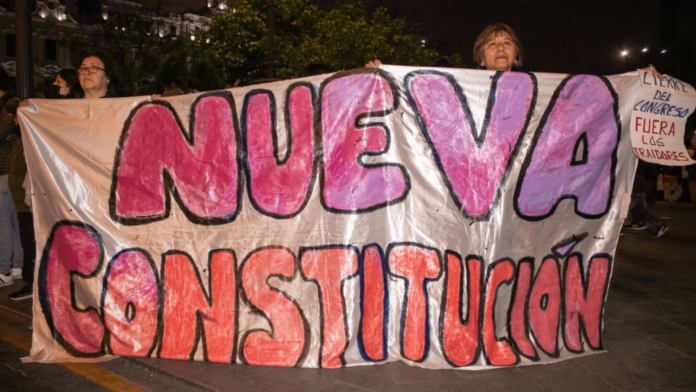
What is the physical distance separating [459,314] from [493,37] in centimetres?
199

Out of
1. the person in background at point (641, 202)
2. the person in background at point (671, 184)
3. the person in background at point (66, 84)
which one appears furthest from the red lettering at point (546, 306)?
the person in background at point (671, 184)

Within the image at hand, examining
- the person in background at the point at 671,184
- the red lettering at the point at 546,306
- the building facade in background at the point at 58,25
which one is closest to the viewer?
the red lettering at the point at 546,306

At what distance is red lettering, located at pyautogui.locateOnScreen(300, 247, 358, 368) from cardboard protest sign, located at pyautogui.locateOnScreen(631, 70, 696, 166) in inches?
77.5

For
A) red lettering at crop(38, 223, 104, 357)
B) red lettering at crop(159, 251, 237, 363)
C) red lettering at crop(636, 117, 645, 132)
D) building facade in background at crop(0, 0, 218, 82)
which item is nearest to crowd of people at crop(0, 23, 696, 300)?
red lettering at crop(636, 117, 645, 132)

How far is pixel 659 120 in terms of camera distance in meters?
3.46

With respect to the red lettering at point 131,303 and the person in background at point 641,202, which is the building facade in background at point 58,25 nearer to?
the person in background at point 641,202

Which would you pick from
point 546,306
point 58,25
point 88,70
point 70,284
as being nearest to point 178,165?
point 70,284

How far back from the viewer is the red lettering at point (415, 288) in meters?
3.12

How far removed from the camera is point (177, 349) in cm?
331

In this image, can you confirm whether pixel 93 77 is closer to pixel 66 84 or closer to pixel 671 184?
pixel 66 84

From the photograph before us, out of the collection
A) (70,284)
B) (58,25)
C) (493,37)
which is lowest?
(70,284)

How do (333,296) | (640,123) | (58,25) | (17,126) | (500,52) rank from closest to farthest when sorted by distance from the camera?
(333,296), (640,123), (500,52), (17,126), (58,25)

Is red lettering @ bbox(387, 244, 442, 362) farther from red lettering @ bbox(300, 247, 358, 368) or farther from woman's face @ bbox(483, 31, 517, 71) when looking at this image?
woman's face @ bbox(483, 31, 517, 71)

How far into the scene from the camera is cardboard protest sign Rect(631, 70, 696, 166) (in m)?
3.40
